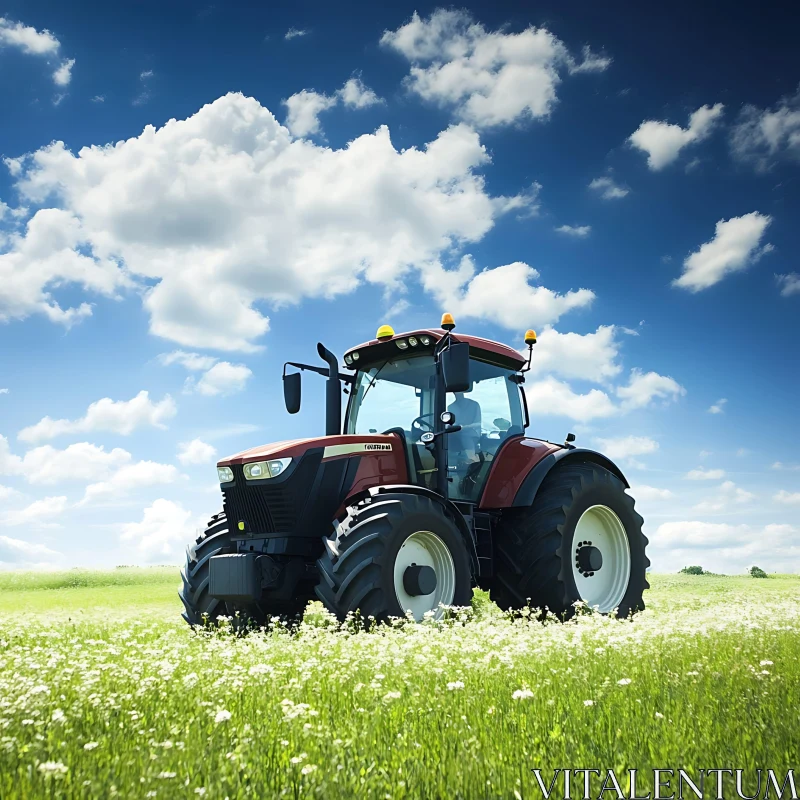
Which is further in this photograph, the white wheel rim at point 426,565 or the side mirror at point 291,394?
the side mirror at point 291,394

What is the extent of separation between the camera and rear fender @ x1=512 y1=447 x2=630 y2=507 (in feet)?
28.2

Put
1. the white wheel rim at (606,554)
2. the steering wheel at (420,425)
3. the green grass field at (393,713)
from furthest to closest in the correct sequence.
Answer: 1. the white wheel rim at (606,554)
2. the steering wheel at (420,425)
3. the green grass field at (393,713)

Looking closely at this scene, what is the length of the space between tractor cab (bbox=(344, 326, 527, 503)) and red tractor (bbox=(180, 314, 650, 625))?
0.6 inches

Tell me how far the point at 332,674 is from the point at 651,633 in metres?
3.15

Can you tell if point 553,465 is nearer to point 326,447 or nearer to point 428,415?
point 428,415

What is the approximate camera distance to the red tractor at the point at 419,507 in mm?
7258

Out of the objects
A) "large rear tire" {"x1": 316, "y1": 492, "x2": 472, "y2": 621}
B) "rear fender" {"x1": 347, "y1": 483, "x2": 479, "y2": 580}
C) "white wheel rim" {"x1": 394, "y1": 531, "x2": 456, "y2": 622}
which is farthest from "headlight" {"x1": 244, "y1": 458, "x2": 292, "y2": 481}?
"white wheel rim" {"x1": 394, "y1": 531, "x2": 456, "y2": 622}

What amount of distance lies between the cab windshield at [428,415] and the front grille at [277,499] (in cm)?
126

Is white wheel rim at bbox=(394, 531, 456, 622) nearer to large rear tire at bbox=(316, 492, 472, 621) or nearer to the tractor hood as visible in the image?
large rear tire at bbox=(316, 492, 472, 621)

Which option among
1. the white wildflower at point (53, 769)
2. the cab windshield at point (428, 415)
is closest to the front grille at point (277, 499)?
the cab windshield at point (428, 415)

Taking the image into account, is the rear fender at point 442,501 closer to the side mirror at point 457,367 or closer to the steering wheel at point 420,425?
the steering wheel at point 420,425

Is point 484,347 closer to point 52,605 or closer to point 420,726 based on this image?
point 420,726

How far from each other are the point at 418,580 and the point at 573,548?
273 cm

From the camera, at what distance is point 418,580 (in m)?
7.23
